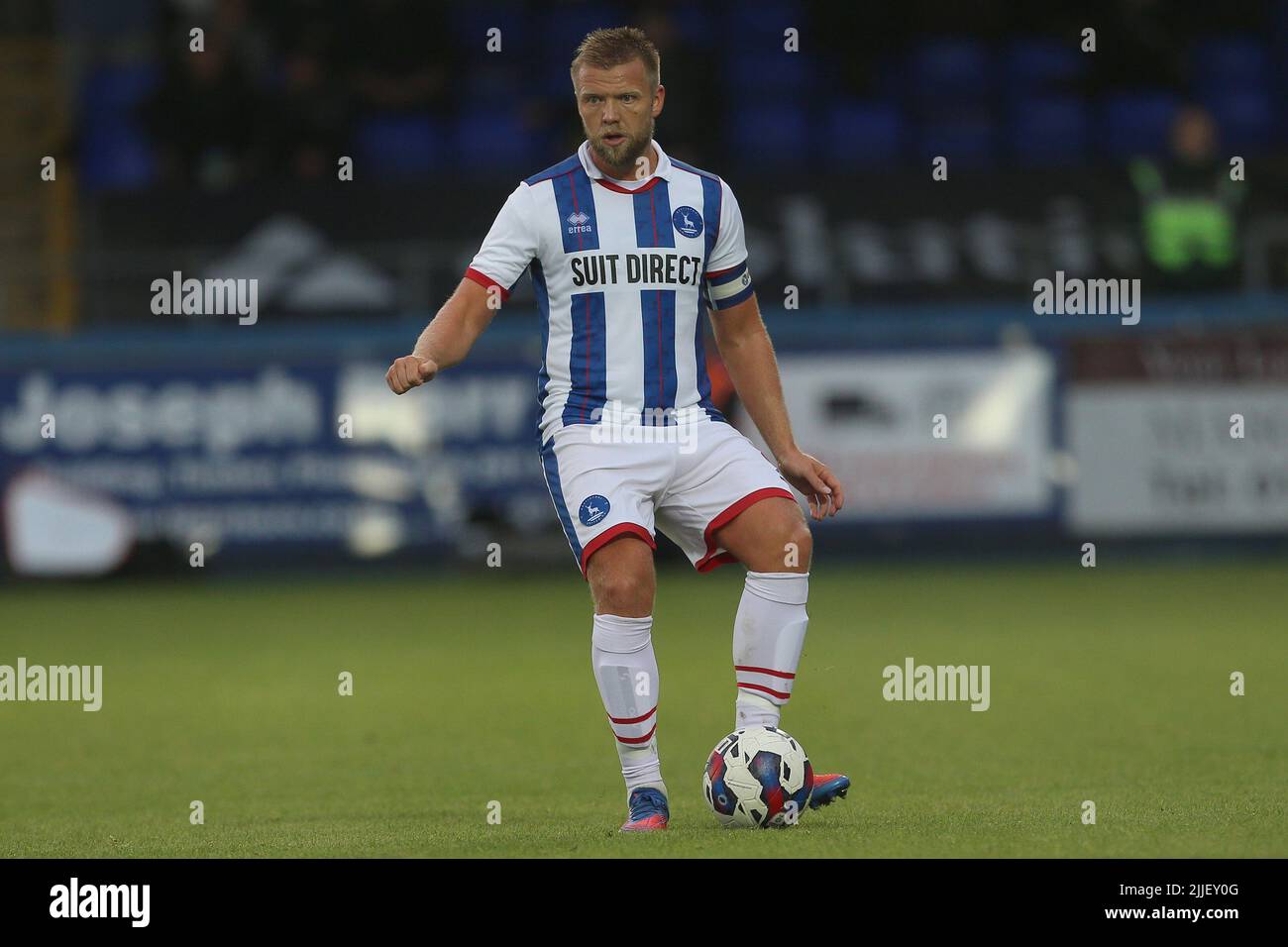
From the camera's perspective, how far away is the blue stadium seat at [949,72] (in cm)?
1939

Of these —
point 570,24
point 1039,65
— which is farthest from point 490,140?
point 1039,65

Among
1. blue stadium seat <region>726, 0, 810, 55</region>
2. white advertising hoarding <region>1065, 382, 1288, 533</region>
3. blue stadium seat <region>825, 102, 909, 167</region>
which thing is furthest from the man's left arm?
blue stadium seat <region>726, 0, 810, 55</region>

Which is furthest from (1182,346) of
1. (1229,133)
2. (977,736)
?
(977,736)

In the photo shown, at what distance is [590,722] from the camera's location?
880 centimetres

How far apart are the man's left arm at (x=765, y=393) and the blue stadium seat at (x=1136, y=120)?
13481mm

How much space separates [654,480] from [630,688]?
23.2 inches

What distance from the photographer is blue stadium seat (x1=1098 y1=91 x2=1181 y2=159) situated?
753 inches

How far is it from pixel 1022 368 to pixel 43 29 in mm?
10379

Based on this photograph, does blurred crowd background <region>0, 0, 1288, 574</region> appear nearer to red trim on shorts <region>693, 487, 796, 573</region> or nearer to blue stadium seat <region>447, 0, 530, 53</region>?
blue stadium seat <region>447, 0, 530, 53</region>

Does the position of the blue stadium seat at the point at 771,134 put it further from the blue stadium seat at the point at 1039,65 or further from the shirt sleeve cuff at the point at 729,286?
the shirt sleeve cuff at the point at 729,286

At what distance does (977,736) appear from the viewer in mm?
8078

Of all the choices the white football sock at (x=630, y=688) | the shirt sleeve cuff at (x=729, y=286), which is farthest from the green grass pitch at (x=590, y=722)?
the shirt sleeve cuff at (x=729, y=286)

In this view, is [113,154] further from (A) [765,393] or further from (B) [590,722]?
(A) [765,393]

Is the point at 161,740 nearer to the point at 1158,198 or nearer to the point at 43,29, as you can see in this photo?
the point at 1158,198
